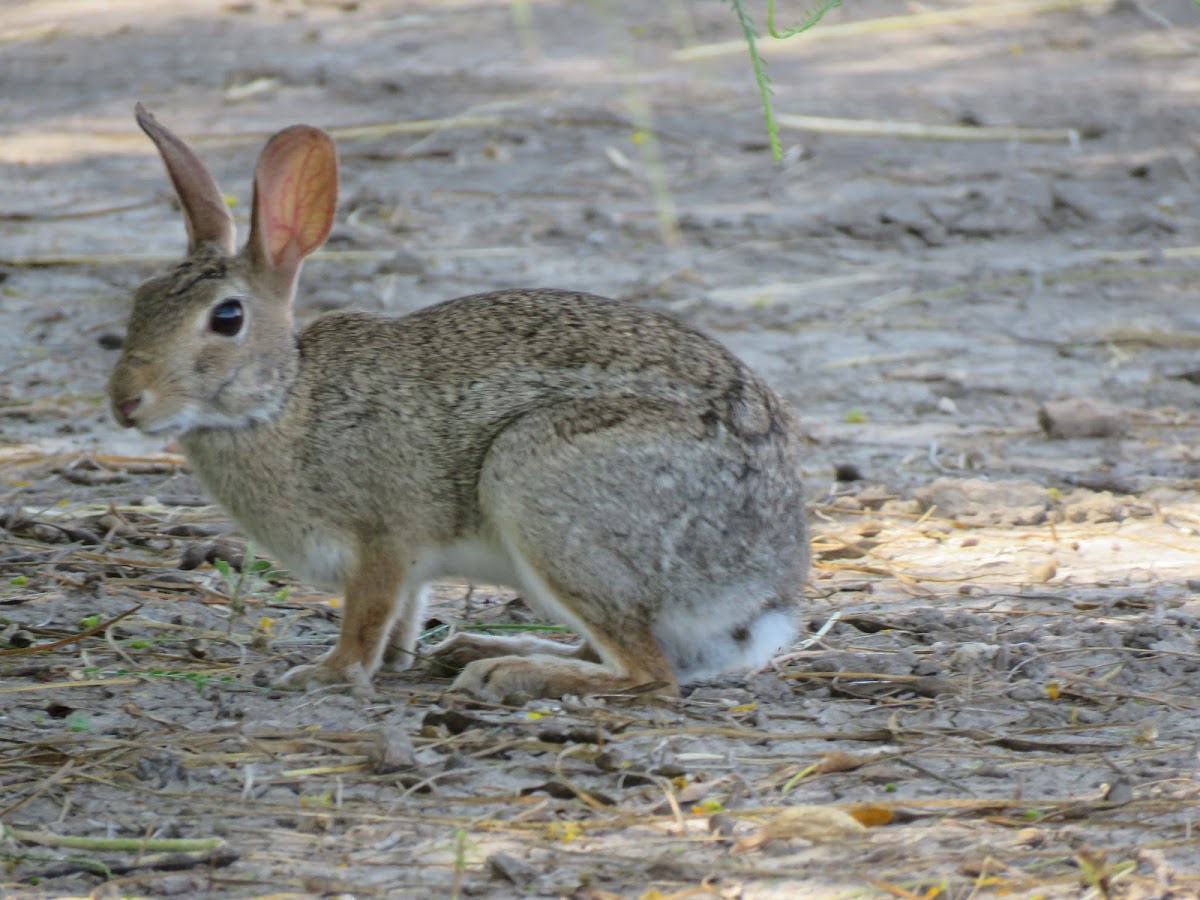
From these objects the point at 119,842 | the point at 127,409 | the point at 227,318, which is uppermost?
the point at 227,318

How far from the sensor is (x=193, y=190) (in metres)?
4.50

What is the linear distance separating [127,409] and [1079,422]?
12.8ft

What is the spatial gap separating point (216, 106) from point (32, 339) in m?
2.90

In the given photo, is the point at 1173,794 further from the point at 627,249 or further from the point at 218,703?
the point at 627,249

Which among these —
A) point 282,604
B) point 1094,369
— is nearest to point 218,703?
point 282,604

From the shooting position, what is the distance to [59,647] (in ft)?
14.6

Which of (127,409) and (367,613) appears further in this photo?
(367,613)

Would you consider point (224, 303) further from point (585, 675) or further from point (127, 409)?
point (585, 675)

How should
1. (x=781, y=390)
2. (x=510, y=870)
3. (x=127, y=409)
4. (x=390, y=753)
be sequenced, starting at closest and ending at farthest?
(x=510, y=870)
(x=390, y=753)
(x=127, y=409)
(x=781, y=390)

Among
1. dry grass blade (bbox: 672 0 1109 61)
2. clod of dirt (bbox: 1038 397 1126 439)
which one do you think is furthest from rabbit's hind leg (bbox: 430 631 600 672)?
dry grass blade (bbox: 672 0 1109 61)

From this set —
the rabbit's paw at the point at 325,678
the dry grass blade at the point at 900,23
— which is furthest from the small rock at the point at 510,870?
the dry grass blade at the point at 900,23

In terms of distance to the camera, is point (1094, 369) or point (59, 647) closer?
point (59, 647)

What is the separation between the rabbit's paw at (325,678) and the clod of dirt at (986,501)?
7.91 feet

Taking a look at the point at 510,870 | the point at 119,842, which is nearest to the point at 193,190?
the point at 119,842
